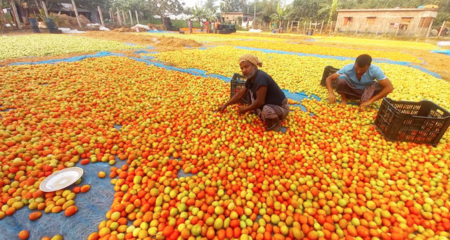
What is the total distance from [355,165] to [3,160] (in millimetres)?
4480

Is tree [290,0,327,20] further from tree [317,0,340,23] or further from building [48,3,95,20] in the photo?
building [48,3,95,20]

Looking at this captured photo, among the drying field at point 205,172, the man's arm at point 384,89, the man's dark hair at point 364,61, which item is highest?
the man's dark hair at point 364,61

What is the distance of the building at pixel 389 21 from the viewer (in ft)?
78.5

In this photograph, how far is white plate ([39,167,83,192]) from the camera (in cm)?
219

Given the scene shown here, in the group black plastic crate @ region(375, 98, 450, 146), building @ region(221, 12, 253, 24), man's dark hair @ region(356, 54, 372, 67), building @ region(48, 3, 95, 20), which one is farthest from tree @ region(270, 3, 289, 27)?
black plastic crate @ region(375, 98, 450, 146)

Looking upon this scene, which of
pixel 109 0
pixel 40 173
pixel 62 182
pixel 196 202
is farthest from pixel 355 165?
pixel 109 0

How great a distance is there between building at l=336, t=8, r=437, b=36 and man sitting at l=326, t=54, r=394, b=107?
29.1m

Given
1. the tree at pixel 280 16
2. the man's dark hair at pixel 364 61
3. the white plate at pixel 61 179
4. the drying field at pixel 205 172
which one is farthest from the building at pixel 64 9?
the man's dark hair at pixel 364 61

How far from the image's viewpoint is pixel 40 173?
7.87 feet

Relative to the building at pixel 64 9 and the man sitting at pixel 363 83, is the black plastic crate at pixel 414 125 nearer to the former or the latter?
the man sitting at pixel 363 83

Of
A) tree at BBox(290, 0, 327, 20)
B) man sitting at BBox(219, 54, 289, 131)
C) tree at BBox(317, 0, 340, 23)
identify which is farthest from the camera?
tree at BBox(290, 0, 327, 20)

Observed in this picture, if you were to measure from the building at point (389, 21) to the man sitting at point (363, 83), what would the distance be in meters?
29.1

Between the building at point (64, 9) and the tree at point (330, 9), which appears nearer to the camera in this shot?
the building at point (64, 9)

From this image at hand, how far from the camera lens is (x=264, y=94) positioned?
10.7 feet
